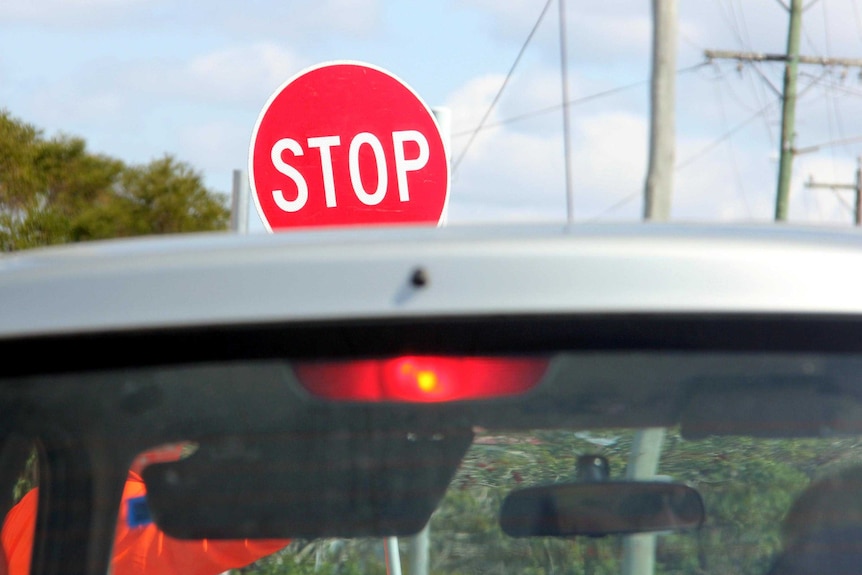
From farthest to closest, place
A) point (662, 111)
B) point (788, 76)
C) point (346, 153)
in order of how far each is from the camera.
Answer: point (788, 76), point (662, 111), point (346, 153)

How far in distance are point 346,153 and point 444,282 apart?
3776mm

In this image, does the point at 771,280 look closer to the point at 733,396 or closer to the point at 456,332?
the point at 733,396

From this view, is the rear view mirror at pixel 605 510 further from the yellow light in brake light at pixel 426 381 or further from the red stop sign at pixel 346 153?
the red stop sign at pixel 346 153

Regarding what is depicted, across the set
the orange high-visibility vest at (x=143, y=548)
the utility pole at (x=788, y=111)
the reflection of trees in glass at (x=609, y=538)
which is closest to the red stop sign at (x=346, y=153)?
the orange high-visibility vest at (x=143, y=548)

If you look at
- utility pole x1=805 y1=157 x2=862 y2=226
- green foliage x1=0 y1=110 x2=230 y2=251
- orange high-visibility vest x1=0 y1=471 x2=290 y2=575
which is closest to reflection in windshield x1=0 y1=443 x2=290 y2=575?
orange high-visibility vest x1=0 y1=471 x2=290 y2=575

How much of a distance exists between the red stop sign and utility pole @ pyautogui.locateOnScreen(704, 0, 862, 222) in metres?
19.7

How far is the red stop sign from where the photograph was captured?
512cm

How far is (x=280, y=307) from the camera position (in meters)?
1.41

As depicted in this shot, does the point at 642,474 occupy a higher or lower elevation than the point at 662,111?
lower

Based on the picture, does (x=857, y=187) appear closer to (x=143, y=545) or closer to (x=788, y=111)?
(x=788, y=111)

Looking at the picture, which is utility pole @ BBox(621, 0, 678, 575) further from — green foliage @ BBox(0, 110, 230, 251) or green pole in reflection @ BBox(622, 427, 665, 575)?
green foliage @ BBox(0, 110, 230, 251)

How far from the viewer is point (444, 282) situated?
4.63ft

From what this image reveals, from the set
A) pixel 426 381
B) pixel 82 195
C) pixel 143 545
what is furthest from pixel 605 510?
pixel 82 195

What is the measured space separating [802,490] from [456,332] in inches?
16.3
